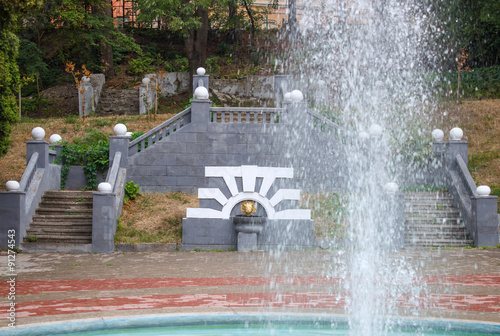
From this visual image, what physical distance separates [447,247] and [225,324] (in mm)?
10080

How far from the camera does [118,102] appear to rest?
97.2ft

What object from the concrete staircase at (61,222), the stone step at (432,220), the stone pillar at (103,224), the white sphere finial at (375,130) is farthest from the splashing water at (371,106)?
the concrete staircase at (61,222)

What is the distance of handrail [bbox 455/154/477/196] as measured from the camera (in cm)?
1587

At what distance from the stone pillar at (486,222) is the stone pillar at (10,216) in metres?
12.7

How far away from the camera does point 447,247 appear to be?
1502 cm

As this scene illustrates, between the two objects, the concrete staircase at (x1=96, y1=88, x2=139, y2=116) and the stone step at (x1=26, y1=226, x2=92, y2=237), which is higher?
the concrete staircase at (x1=96, y1=88, x2=139, y2=116)

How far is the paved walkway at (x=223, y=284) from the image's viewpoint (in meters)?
7.63

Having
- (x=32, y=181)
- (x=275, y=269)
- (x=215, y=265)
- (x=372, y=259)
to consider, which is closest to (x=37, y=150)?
(x=32, y=181)

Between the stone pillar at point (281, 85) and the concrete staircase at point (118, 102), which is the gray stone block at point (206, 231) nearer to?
the stone pillar at point (281, 85)

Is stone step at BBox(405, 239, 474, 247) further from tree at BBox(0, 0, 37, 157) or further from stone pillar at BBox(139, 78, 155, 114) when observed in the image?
stone pillar at BBox(139, 78, 155, 114)

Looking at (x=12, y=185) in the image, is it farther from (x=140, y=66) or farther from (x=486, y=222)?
(x=140, y=66)

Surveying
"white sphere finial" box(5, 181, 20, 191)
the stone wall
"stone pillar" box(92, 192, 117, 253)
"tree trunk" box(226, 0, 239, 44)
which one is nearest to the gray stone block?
"stone pillar" box(92, 192, 117, 253)

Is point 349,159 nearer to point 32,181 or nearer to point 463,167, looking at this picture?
point 463,167

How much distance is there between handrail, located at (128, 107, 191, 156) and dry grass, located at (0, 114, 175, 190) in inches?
142
